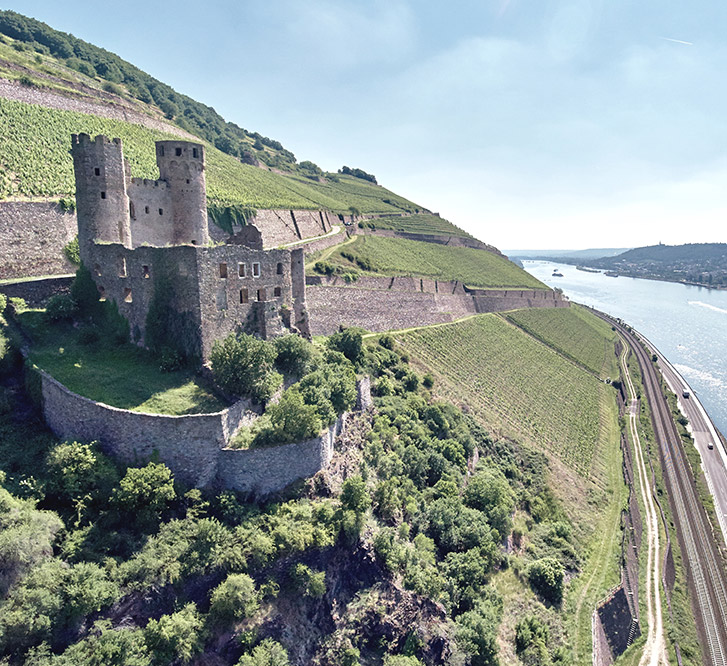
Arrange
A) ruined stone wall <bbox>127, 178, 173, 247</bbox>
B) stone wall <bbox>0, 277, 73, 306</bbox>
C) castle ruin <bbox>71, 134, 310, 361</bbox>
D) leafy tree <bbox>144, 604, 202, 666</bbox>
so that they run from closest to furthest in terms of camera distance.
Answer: leafy tree <bbox>144, 604, 202, 666</bbox> < castle ruin <bbox>71, 134, 310, 361</bbox> < stone wall <bbox>0, 277, 73, 306</bbox> < ruined stone wall <bbox>127, 178, 173, 247</bbox>

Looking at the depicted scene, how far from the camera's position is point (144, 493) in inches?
765

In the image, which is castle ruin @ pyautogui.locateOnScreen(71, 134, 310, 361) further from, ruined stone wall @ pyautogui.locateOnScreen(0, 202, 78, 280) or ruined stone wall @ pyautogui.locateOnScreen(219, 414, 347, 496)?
ruined stone wall @ pyautogui.locateOnScreen(0, 202, 78, 280)

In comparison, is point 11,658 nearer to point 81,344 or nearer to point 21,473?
point 21,473

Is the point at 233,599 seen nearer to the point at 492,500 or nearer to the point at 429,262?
the point at 492,500

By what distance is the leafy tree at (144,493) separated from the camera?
63.4ft

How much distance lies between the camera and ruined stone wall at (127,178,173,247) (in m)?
31.7

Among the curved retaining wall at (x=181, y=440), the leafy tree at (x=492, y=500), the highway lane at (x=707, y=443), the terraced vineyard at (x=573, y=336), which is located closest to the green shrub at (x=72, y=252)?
the curved retaining wall at (x=181, y=440)

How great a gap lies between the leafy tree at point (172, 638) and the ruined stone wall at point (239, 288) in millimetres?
12970

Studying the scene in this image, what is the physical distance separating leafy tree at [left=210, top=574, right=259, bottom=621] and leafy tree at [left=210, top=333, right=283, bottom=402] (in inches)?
357

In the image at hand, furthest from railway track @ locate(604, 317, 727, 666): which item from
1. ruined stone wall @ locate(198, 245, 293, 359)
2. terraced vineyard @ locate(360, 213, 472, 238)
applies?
terraced vineyard @ locate(360, 213, 472, 238)

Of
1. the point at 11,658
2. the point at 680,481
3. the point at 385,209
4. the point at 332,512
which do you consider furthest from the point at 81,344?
the point at 385,209

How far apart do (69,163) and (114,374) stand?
31.5m

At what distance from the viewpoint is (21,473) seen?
66.0ft

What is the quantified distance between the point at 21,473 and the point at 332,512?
14.4 meters
